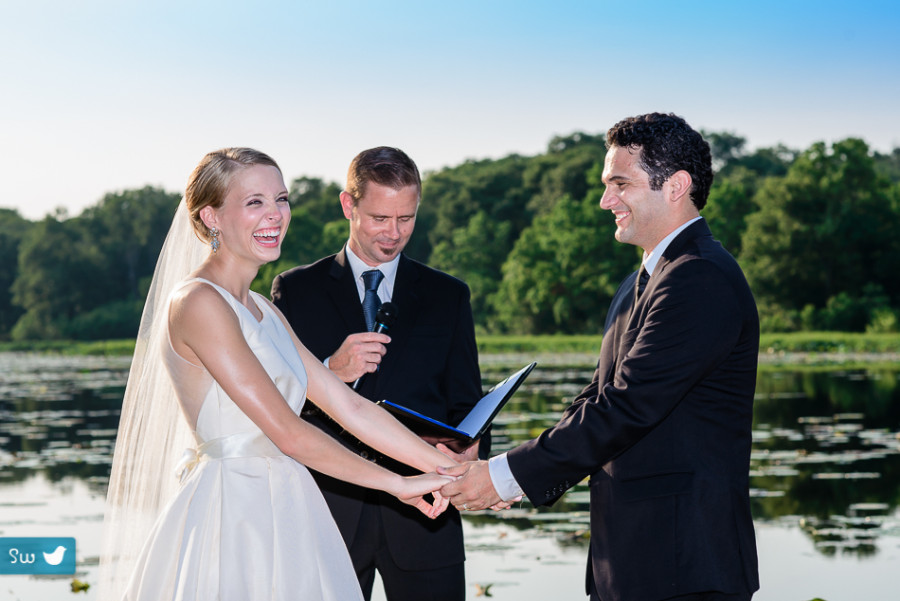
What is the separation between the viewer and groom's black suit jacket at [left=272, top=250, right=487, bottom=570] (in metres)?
4.00

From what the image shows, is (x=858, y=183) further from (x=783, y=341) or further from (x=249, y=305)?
(x=249, y=305)

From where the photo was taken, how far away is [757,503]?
880 centimetres

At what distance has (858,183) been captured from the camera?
44.6 metres

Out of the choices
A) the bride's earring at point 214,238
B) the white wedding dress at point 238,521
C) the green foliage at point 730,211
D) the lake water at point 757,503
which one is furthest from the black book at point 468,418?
the green foliage at point 730,211

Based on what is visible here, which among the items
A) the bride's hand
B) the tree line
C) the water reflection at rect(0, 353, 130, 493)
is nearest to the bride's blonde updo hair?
the bride's hand

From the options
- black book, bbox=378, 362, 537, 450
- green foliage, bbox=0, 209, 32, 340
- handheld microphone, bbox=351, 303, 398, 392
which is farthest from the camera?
green foliage, bbox=0, 209, 32, 340

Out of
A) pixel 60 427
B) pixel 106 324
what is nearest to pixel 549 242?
pixel 106 324

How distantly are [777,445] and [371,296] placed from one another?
9160 mm

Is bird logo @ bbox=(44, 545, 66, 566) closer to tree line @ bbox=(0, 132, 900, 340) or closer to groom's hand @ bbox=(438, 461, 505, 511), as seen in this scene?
groom's hand @ bbox=(438, 461, 505, 511)

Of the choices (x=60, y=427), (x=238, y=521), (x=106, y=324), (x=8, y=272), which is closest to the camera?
(x=238, y=521)

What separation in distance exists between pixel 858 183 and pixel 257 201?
45.6 m

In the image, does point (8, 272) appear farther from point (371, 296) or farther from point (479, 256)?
point (371, 296)

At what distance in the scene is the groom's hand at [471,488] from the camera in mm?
3846

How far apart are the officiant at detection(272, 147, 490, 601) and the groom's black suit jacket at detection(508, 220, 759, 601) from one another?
78 centimetres
